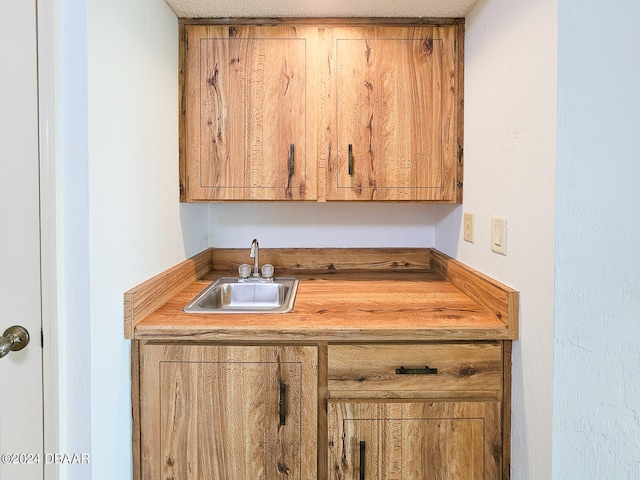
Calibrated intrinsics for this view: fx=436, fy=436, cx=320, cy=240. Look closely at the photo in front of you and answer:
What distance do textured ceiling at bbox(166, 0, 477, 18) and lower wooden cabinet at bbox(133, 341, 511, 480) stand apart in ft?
4.07

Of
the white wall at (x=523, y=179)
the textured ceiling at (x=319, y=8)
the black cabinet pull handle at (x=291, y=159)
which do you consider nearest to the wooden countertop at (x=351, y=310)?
the white wall at (x=523, y=179)

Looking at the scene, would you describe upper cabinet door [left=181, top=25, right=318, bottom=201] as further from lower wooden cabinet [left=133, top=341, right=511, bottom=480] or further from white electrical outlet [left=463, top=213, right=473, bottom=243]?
lower wooden cabinet [left=133, top=341, right=511, bottom=480]

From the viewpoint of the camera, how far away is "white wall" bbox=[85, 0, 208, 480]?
1.11m

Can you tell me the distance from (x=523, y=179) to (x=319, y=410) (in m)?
0.90

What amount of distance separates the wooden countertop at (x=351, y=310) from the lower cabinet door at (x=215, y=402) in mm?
60

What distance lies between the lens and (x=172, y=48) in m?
1.69

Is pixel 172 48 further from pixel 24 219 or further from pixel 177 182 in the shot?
pixel 24 219

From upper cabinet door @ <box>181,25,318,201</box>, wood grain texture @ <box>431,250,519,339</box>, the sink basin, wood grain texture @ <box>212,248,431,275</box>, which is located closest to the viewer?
wood grain texture @ <box>431,250,519,339</box>

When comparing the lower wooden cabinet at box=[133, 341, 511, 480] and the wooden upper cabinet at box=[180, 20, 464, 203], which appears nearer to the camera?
the lower wooden cabinet at box=[133, 341, 511, 480]

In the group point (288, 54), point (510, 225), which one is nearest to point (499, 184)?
point (510, 225)

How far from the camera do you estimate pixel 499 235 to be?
1.38 meters

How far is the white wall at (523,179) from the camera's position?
1.10 m

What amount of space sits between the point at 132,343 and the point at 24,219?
0.48 metres

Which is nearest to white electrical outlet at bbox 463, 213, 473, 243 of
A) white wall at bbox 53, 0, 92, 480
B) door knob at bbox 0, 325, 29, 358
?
white wall at bbox 53, 0, 92, 480
